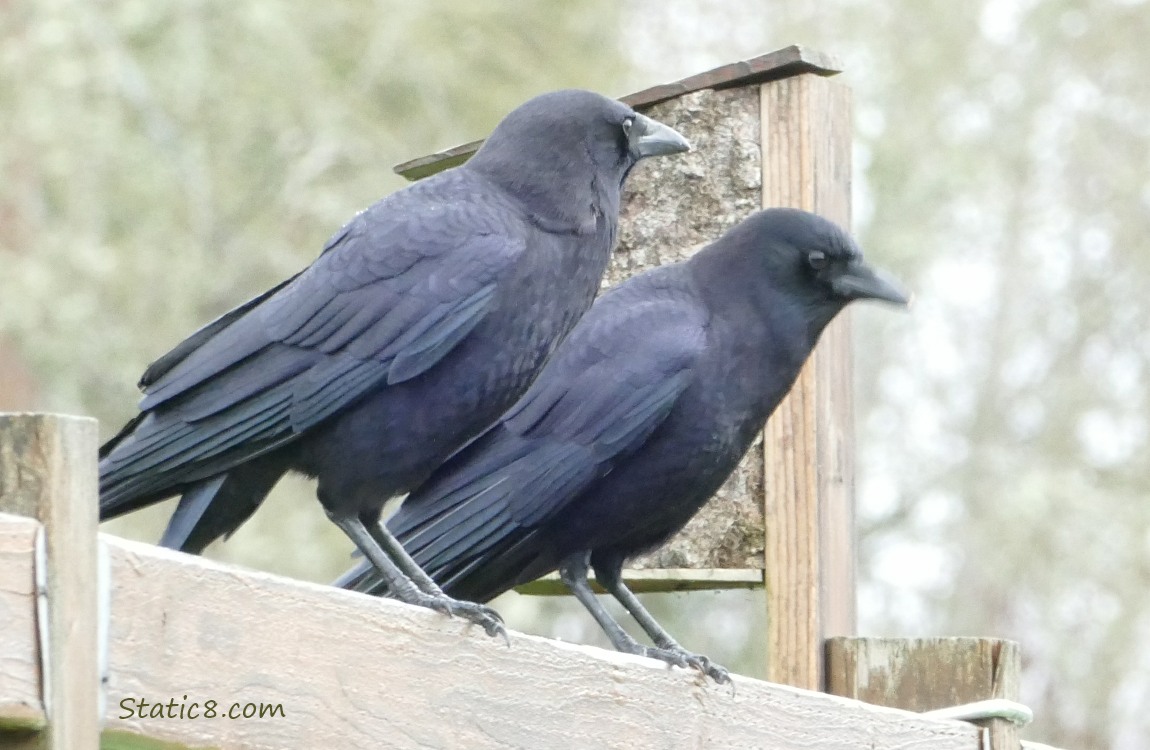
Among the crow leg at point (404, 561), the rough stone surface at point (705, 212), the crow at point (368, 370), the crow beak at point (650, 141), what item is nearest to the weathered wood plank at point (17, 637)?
the crow leg at point (404, 561)

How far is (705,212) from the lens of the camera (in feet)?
14.3

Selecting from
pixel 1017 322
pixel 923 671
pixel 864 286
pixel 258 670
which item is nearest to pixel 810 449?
pixel 864 286

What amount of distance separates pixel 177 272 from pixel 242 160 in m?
0.83

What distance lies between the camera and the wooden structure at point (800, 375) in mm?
3818

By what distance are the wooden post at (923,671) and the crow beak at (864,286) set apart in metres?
0.77

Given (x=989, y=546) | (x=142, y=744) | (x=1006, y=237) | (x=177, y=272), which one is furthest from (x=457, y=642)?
(x=1006, y=237)

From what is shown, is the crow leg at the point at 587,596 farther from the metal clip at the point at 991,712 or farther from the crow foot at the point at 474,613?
the crow foot at the point at 474,613

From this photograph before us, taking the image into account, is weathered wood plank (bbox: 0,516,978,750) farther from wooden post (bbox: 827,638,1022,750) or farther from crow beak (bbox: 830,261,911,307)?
crow beak (bbox: 830,261,911,307)

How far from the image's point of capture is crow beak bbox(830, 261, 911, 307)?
396 centimetres

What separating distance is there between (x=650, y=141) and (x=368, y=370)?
0.86m

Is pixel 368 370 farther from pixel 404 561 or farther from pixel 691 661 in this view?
pixel 691 661

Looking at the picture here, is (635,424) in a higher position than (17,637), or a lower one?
higher

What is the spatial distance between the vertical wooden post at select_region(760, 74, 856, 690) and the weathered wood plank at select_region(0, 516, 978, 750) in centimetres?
76

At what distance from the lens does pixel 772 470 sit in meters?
3.97
